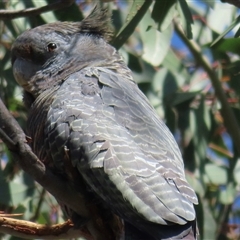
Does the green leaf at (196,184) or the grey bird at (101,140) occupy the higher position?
the grey bird at (101,140)

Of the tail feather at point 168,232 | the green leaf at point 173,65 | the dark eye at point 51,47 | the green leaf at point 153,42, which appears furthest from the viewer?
the green leaf at point 173,65

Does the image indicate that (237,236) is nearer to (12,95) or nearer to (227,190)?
(227,190)

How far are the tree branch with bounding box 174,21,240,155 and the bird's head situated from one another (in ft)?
2.51

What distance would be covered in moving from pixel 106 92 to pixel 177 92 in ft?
4.06

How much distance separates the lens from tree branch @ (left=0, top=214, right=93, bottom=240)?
3189 millimetres

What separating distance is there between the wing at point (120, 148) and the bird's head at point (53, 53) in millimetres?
267

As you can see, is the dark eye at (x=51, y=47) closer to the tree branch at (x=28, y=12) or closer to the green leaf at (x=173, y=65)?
the tree branch at (x=28, y=12)

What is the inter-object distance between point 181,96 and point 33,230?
67.9 inches

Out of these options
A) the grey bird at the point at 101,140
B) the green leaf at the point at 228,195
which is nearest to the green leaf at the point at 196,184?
the green leaf at the point at 228,195

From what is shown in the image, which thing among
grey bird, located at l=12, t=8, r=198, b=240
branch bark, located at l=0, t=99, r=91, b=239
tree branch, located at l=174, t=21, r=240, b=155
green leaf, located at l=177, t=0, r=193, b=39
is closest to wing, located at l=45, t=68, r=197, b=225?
grey bird, located at l=12, t=8, r=198, b=240

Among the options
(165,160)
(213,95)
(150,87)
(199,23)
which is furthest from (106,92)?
(199,23)

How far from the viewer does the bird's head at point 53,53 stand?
3955mm

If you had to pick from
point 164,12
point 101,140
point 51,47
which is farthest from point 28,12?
point 101,140

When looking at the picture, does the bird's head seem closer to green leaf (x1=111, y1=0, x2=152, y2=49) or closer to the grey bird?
the grey bird
